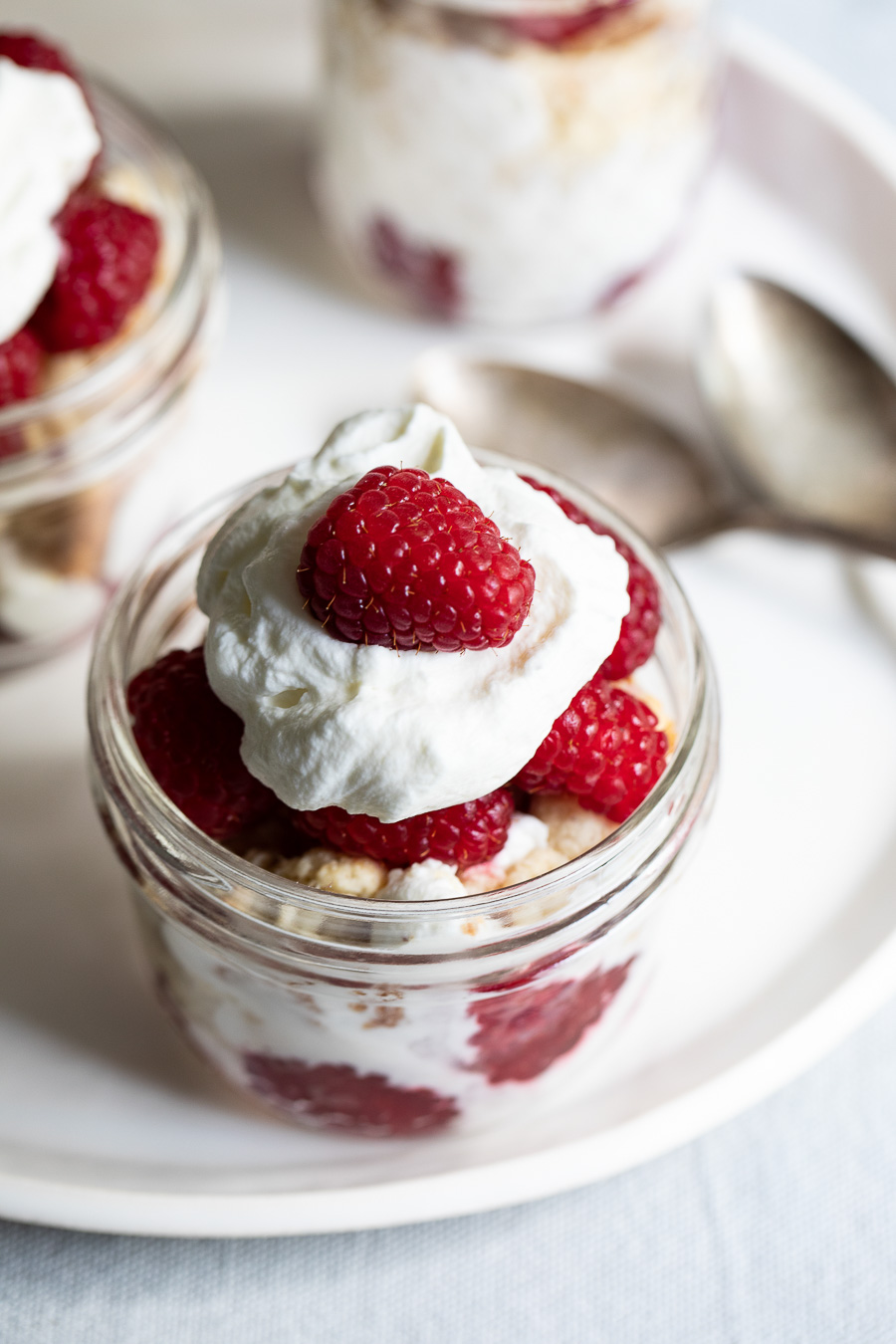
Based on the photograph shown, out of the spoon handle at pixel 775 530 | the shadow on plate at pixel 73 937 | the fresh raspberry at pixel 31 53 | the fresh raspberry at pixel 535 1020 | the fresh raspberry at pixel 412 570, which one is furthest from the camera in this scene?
the spoon handle at pixel 775 530

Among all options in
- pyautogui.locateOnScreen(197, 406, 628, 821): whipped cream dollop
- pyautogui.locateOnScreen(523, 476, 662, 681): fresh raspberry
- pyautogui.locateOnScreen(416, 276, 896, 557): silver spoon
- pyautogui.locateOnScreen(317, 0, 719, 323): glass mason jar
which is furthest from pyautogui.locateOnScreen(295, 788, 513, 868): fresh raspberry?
pyautogui.locateOnScreen(317, 0, 719, 323): glass mason jar

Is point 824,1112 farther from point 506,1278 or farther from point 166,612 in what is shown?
point 166,612

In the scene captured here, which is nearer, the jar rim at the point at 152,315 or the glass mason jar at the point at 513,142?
the jar rim at the point at 152,315

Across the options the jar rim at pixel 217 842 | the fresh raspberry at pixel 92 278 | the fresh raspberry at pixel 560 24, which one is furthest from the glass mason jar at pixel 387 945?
the fresh raspberry at pixel 560 24

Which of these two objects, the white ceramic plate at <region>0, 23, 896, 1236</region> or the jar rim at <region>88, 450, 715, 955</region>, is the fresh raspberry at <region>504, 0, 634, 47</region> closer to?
the white ceramic plate at <region>0, 23, 896, 1236</region>

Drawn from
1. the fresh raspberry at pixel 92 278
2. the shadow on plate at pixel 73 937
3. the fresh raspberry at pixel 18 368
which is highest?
the fresh raspberry at pixel 92 278

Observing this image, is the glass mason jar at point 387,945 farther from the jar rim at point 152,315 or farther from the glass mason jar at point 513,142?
the glass mason jar at point 513,142
